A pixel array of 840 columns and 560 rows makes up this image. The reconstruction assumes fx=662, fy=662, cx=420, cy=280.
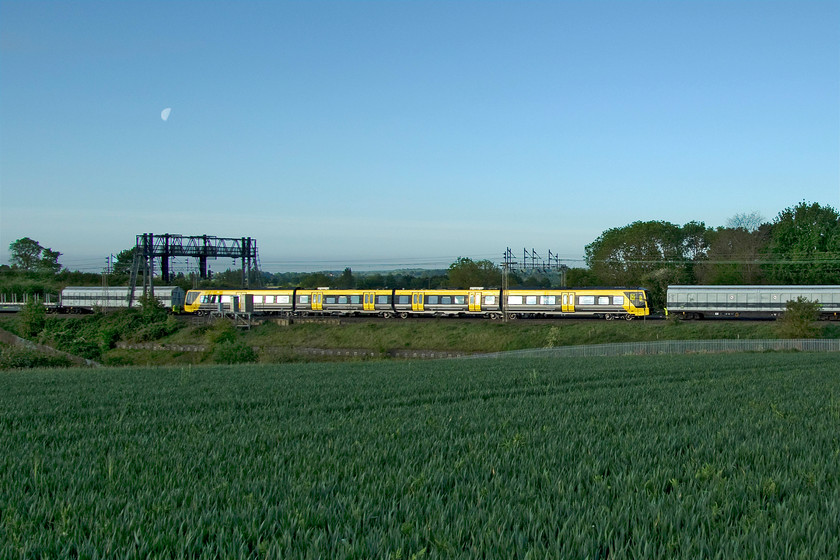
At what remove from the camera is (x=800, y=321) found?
43344mm

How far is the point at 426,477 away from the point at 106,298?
72875 mm

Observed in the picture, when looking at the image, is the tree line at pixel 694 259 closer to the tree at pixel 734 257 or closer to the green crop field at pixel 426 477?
the tree at pixel 734 257

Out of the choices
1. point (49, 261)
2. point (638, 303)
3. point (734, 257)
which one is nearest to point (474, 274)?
point (734, 257)

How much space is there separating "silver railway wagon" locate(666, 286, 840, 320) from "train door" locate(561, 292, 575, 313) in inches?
322

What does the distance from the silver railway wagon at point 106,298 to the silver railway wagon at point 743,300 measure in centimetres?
5033

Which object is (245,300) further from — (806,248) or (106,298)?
(806,248)

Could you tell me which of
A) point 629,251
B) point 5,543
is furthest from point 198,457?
point 629,251

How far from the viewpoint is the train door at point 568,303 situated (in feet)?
180

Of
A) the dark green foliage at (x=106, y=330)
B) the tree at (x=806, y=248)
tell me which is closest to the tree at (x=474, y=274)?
the tree at (x=806, y=248)

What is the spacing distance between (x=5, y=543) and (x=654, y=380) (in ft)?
50.8

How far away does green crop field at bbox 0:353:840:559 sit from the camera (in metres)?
4.83

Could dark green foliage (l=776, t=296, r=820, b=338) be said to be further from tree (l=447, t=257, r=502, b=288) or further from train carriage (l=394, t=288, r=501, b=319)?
tree (l=447, t=257, r=502, b=288)

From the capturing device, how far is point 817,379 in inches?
645

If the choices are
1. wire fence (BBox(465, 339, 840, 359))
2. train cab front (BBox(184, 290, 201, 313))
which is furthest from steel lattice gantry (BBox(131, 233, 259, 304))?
wire fence (BBox(465, 339, 840, 359))
